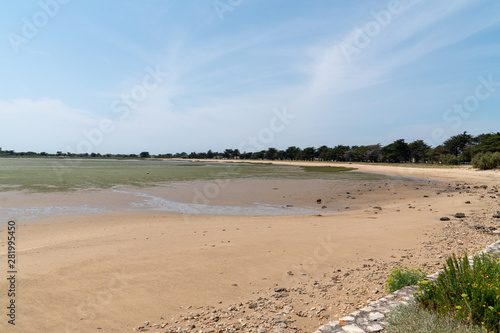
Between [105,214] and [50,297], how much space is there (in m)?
9.38

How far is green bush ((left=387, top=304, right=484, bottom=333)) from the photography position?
11.1 ft

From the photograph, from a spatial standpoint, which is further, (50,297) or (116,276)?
(116,276)

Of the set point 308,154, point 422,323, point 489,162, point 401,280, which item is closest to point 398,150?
point 489,162

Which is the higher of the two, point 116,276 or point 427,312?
point 427,312

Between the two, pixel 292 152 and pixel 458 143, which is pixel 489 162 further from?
pixel 292 152

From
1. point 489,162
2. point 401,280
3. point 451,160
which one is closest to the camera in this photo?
point 401,280

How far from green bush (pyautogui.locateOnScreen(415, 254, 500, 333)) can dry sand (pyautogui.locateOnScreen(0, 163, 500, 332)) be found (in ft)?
4.44

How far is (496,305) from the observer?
3.44 metres

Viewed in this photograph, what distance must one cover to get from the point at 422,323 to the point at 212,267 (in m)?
4.98

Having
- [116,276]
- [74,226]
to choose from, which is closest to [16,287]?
[116,276]

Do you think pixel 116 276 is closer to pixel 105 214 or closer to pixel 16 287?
pixel 16 287

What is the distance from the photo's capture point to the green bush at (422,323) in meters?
3.37

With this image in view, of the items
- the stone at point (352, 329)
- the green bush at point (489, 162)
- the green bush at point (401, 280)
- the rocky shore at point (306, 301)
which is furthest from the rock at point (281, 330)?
the green bush at point (489, 162)

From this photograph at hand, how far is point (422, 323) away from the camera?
11.6 feet
